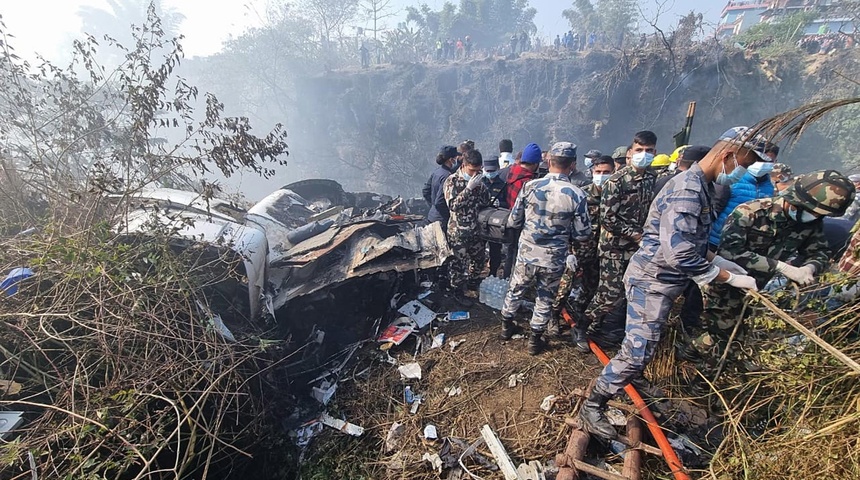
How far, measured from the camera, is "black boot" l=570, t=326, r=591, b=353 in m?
3.39

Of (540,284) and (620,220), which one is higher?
(620,220)

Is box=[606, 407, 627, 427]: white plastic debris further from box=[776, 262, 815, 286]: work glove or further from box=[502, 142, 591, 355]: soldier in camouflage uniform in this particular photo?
box=[776, 262, 815, 286]: work glove

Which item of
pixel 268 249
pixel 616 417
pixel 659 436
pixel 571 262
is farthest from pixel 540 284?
pixel 268 249

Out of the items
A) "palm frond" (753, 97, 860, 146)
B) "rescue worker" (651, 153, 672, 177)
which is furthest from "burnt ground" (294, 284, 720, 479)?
"rescue worker" (651, 153, 672, 177)

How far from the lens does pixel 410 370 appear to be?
3436 millimetres

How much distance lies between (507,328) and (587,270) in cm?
105

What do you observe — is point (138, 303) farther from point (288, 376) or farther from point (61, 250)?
point (288, 376)

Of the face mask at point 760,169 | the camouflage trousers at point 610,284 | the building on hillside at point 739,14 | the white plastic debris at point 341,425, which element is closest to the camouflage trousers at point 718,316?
the camouflage trousers at point 610,284

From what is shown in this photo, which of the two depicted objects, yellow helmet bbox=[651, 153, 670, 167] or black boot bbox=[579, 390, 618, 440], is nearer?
black boot bbox=[579, 390, 618, 440]

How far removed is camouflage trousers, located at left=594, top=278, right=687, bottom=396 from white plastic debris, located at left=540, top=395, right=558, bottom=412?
0.51 meters

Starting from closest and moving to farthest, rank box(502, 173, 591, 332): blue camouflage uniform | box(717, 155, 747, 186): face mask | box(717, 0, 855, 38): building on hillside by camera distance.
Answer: box(717, 155, 747, 186): face mask < box(502, 173, 591, 332): blue camouflage uniform < box(717, 0, 855, 38): building on hillside

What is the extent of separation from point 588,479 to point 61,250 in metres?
4.10

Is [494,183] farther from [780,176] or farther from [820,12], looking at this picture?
[820,12]

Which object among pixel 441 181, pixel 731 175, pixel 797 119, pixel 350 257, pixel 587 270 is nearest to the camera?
pixel 797 119
